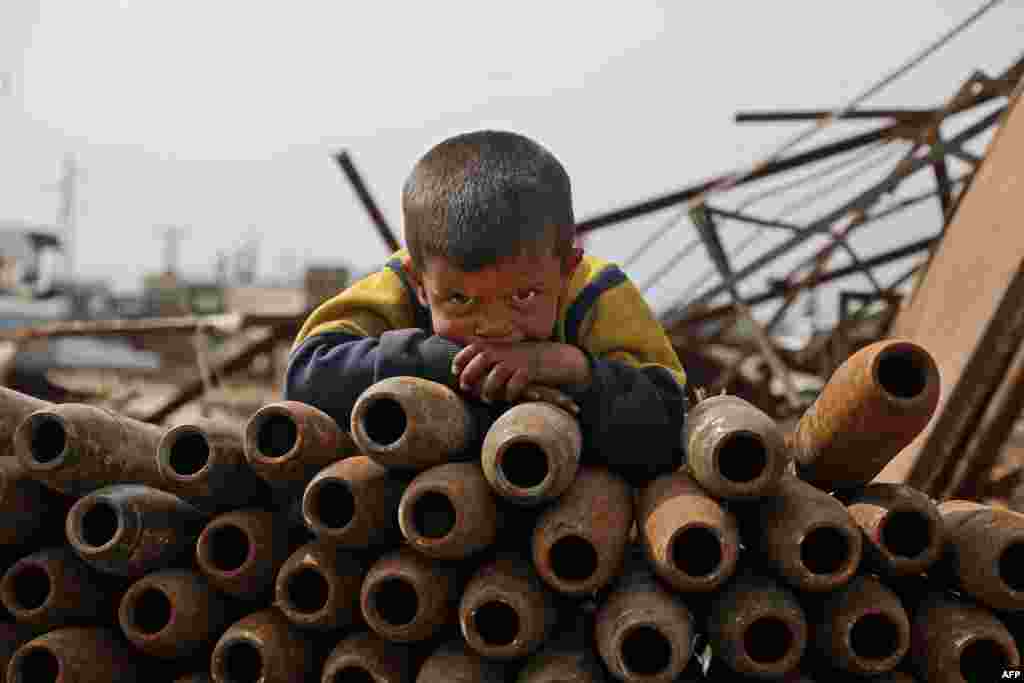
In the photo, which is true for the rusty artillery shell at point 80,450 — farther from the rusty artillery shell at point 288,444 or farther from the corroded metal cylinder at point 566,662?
the corroded metal cylinder at point 566,662

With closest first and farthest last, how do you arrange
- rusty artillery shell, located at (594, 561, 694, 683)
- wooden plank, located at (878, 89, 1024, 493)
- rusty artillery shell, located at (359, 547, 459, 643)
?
rusty artillery shell, located at (594, 561, 694, 683) < rusty artillery shell, located at (359, 547, 459, 643) < wooden plank, located at (878, 89, 1024, 493)

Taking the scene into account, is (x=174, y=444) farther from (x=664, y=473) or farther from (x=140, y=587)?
(x=664, y=473)

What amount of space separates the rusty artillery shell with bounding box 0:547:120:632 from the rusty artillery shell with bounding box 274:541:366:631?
370mm

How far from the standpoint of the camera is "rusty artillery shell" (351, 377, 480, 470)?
1.45m

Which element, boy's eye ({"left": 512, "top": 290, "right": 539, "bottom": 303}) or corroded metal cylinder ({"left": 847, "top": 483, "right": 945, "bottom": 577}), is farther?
boy's eye ({"left": 512, "top": 290, "right": 539, "bottom": 303})

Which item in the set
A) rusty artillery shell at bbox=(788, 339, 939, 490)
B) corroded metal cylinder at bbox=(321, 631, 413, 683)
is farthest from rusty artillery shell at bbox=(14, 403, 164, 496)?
rusty artillery shell at bbox=(788, 339, 939, 490)

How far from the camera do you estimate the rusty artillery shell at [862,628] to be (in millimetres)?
1421

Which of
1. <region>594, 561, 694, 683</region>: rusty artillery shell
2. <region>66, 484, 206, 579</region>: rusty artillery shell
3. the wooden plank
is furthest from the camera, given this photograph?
the wooden plank

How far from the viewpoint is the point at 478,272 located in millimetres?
1637

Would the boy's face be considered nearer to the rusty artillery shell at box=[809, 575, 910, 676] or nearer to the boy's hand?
the boy's hand

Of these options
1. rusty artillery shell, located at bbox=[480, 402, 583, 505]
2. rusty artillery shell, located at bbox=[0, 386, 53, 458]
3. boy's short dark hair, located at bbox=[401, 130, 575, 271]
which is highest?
boy's short dark hair, located at bbox=[401, 130, 575, 271]

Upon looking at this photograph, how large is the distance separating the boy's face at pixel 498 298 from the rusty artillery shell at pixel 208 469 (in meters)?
0.46

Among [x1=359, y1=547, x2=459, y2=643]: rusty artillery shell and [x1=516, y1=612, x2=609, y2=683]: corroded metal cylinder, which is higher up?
[x1=359, y1=547, x2=459, y2=643]: rusty artillery shell

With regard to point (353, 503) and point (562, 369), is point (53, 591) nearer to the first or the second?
point (353, 503)
